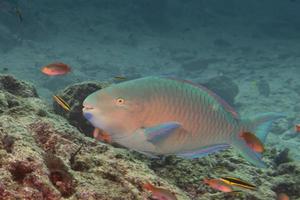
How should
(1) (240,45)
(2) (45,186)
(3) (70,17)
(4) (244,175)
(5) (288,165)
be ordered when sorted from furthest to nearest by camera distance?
1. (3) (70,17)
2. (1) (240,45)
3. (5) (288,165)
4. (4) (244,175)
5. (2) (45,186)

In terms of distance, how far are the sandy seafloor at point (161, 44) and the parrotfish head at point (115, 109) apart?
37.6 ft

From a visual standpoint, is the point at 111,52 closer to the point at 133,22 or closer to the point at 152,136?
the point at 133,22

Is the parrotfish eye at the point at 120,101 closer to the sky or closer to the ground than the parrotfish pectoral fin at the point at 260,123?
closer to the ground

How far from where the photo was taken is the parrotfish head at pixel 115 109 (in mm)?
2145

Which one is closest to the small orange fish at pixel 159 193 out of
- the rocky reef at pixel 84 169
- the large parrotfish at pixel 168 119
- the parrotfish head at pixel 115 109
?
the rocky reef at pixel 84 169

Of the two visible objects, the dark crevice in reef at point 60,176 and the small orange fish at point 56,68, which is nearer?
the dark crevice in reef at point 60,176

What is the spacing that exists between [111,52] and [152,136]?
28904 millimetres

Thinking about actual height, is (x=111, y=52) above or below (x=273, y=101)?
below

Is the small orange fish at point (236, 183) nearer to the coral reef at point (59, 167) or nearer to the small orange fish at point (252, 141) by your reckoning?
the small orange fish at point (252, 141)

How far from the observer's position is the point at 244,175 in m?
4.03

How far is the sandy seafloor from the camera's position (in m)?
21.3

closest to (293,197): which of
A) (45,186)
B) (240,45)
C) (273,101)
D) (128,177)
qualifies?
(128,177)

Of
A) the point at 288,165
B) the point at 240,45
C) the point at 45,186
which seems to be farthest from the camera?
the point at 240,45

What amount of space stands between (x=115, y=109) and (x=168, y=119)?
39cm
